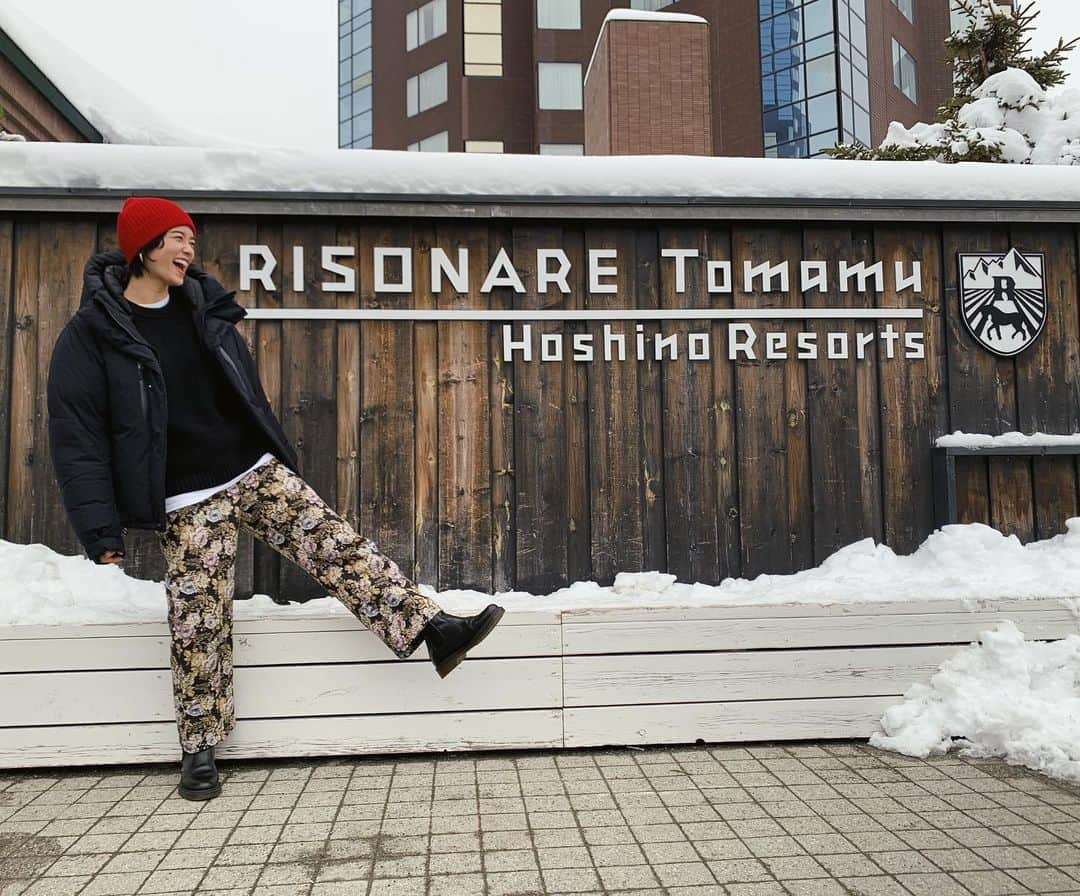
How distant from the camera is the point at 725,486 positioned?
3424 mm

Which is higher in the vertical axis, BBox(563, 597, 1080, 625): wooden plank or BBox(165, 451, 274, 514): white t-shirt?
BBox(165, 451, 274, 514): white t-shirt

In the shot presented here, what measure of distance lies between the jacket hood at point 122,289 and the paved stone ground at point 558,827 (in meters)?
1.55

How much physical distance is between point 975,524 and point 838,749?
46.9 inches

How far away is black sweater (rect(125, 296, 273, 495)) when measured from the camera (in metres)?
2.56

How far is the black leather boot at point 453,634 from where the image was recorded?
2.57 m

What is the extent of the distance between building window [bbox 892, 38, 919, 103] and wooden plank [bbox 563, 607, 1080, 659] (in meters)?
23.8

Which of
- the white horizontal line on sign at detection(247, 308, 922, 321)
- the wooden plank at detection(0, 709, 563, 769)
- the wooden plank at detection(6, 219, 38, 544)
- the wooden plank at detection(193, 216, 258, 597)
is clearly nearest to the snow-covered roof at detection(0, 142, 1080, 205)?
the wooden plank at detection(193, 216, 258, 597)

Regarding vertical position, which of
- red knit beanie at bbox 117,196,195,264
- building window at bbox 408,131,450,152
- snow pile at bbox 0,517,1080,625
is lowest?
snow pile at bbox 0,517,1080,625

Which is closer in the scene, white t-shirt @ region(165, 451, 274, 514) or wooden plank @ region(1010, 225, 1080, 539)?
white t-shirt @ region(165, 451, 274, 514)

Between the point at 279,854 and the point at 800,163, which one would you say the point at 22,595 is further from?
the point at 800,163

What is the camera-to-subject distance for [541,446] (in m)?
3.37

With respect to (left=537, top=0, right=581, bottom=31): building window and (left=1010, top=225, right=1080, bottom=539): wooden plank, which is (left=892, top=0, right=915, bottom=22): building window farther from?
(left=1010, top=225, right=1080, bottom=539): wooden plank

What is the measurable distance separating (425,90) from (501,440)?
2394 cm

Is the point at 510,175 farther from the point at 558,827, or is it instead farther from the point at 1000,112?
the point at 1000,112
